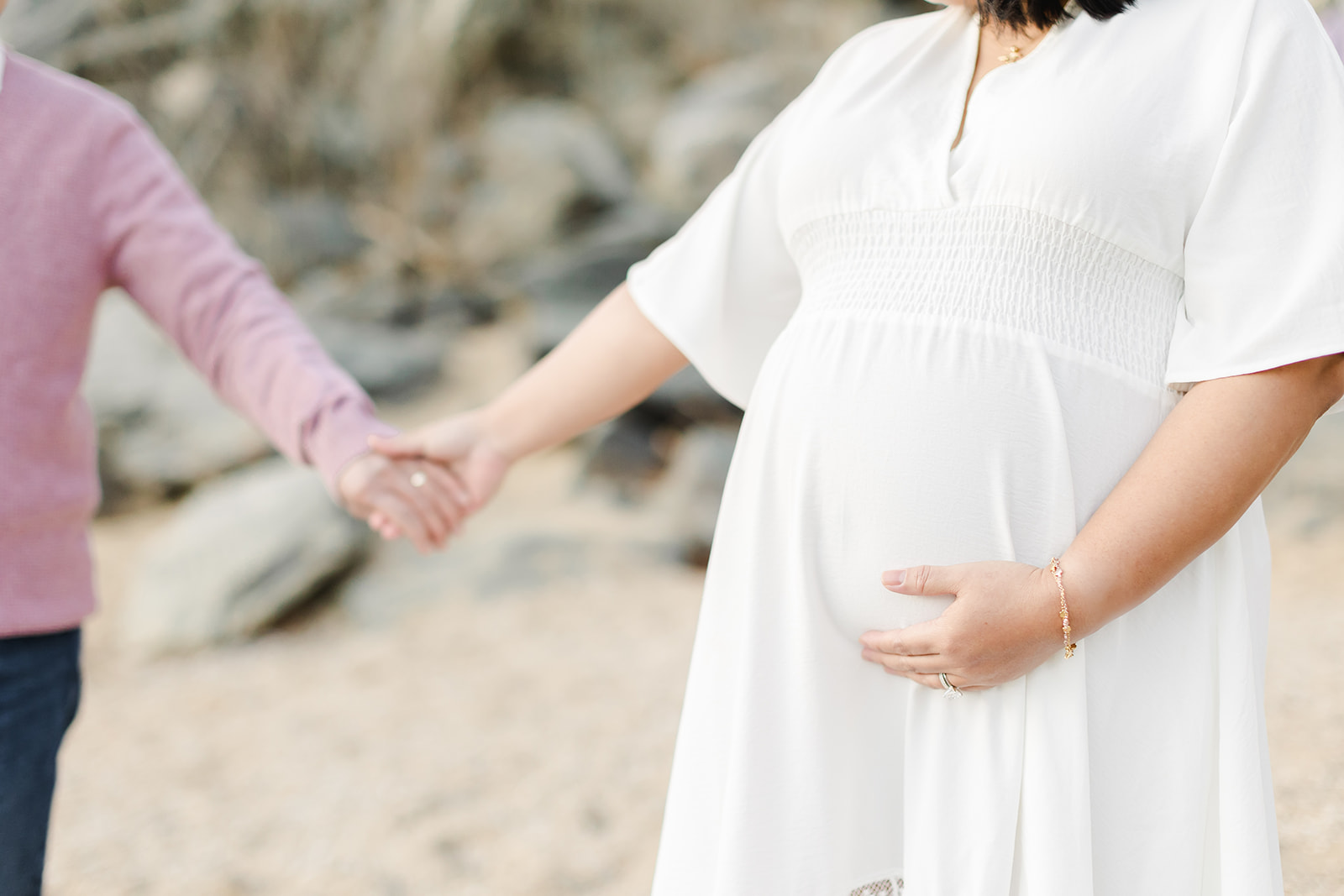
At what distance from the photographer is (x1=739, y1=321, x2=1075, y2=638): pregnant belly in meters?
1.01

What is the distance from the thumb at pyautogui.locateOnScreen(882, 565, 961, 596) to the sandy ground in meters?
1.55

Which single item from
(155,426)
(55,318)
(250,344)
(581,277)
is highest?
(55,318)

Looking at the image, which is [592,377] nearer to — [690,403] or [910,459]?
[910,459]

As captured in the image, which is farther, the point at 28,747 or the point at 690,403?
the point at 690,403

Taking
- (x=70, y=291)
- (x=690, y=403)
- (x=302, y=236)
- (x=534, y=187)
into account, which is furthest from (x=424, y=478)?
(x=302, y=236)

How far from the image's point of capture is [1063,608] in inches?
37.8

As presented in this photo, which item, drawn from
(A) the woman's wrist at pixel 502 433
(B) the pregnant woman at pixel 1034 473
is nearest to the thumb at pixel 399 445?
(A) the woman's wrist at pixel 502 433

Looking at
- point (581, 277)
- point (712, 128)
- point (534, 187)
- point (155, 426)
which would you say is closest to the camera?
point (155, 426)

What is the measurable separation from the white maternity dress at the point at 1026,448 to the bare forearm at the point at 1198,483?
4 centimetres

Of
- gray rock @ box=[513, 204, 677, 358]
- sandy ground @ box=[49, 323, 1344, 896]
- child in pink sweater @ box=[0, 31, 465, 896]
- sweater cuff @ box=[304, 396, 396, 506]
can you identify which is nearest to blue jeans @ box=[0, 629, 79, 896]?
child in pink sweater @ box=[0, 31, 465, 896]

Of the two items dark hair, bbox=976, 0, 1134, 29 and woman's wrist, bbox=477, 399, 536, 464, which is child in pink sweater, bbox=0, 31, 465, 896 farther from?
dark hair, bbox=976, 0, 1134, 29

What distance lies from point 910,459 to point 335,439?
980mm

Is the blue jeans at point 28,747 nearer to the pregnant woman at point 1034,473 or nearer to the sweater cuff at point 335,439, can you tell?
the sweater cuff at point 335,439

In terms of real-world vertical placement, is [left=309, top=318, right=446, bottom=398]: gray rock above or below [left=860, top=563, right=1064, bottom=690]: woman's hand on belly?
below
